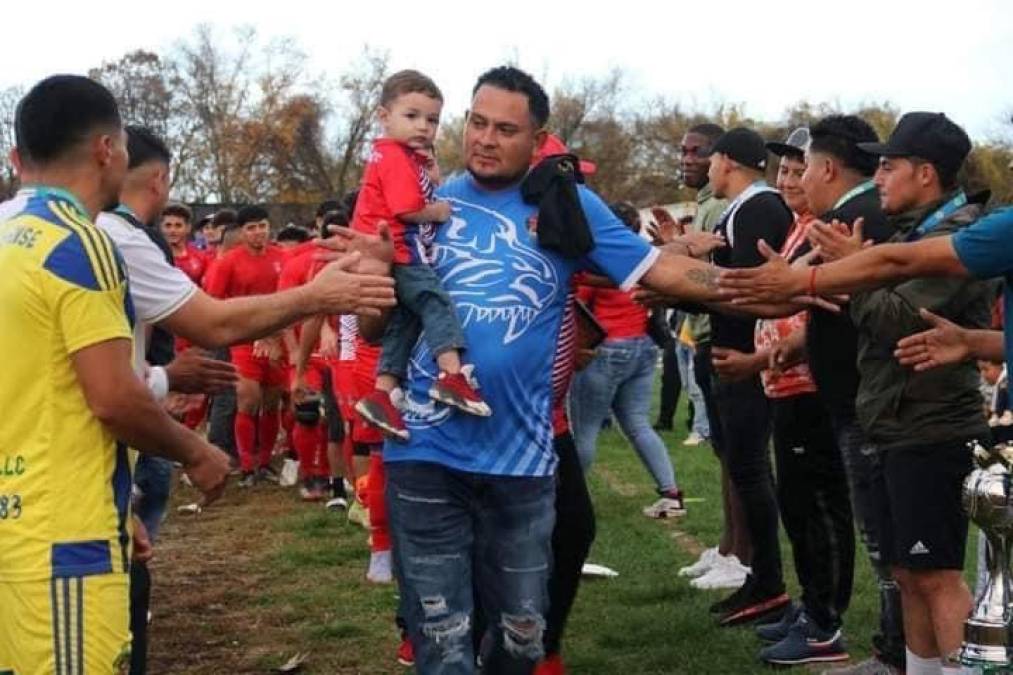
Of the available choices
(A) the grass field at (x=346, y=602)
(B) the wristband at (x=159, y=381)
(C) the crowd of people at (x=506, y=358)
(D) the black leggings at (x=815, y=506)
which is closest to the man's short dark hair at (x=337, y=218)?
(A) the grass field at (x=346, y=602)

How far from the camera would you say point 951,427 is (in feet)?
16.4

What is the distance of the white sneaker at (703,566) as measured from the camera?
8438 millimetres

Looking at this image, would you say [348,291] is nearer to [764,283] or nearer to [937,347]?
[764,283]

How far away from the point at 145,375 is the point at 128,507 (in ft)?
2.57

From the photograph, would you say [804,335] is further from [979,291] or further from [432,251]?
[432,251]

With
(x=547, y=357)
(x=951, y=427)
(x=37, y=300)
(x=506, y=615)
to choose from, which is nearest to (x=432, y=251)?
(x=547, y=357)

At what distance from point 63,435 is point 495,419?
5.09ft

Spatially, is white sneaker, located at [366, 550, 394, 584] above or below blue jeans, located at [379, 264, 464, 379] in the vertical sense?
below

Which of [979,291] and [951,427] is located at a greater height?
[979,291]

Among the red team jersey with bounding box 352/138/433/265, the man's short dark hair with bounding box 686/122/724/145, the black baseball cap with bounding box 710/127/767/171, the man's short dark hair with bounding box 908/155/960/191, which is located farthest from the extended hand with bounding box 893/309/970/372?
the man's short dark hair with bounding box 686/122/724/145

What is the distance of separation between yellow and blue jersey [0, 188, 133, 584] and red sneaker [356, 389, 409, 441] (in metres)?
1.20

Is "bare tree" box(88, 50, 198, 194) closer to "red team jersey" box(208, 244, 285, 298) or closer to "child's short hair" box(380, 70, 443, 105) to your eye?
"red team jersey" box(208, 244, 285, 298)

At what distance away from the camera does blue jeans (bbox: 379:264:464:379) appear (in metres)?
4.55

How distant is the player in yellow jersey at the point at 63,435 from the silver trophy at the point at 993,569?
2.10 m
